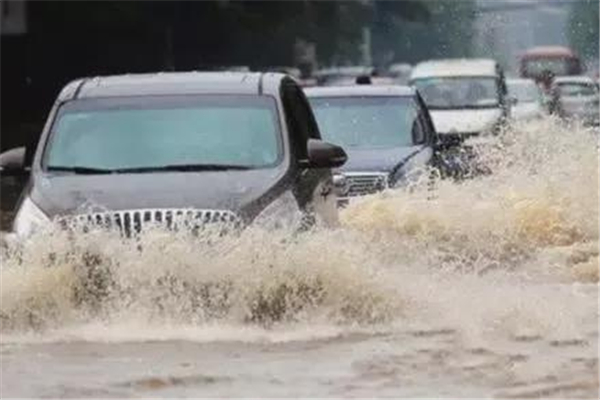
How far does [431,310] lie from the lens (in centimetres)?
1099

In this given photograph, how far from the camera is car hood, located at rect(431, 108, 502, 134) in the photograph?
77.2 feet

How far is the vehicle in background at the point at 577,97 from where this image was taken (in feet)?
88.7

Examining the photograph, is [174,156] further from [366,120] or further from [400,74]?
[400,74]

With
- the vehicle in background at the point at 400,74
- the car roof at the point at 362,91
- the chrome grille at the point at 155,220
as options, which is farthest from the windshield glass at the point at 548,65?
the chrome grille at the point at 155,220

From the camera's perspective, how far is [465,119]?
2481cm

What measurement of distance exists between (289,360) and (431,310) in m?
1.69

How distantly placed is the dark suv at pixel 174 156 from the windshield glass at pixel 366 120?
405 centimetres

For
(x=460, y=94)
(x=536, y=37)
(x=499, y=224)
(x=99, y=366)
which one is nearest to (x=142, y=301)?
(x=99, y=366)

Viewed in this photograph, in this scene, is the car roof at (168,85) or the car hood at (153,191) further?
the car roof at (168,85)

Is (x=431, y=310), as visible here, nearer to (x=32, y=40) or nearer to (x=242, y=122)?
(x=242, y=122)

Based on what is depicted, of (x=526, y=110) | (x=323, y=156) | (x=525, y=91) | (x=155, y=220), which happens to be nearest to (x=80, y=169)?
(x=155, y=220)

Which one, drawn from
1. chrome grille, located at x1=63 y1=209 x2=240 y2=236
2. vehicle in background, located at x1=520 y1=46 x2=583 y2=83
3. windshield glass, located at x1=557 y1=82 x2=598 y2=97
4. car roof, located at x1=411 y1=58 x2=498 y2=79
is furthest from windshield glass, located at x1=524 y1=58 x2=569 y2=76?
chrome grille, located at x1=63 y1=209 x2=240 y2=236

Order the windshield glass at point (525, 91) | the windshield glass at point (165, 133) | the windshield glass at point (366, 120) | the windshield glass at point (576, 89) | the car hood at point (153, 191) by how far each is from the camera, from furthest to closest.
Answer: the windshield glass at point (576, 89)
the windshield glass at point (525, 91)
the windshield glass at point (366, 120)
the windshield glass at point (165, 133)
the car hood at point (153, 191)

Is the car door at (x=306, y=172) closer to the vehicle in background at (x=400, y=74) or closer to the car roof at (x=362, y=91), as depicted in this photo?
the car roof at (x=362, y=91)
